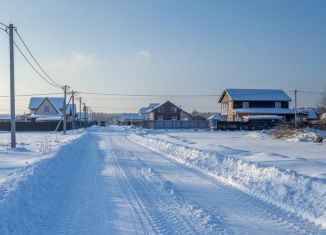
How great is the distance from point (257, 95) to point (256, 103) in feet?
5.56

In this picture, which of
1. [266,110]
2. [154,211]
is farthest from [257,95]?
[154,211]

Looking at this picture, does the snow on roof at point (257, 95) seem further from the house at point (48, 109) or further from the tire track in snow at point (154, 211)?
the tire track in snow at point (154, 211)

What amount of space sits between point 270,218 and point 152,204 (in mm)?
2576

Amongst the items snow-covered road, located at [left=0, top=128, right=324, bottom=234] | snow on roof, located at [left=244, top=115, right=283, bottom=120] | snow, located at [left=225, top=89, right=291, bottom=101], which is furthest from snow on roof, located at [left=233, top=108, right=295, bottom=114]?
snow-covered road, located at [left=0, top=128, right=324, bottom=234]

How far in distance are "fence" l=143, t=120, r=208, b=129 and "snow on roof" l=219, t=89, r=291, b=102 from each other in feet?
40.3

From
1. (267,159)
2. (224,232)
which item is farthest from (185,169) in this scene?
(224,232)

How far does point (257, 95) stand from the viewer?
8119 cm

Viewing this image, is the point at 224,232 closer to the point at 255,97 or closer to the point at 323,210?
the point at 323,210

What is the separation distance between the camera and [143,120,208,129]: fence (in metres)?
87.8

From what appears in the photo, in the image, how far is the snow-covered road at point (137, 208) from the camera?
7.09 meters

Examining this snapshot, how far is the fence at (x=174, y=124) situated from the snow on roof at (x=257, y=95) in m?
12.3

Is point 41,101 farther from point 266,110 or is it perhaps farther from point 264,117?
point 264,117

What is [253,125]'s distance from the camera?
69500 mm

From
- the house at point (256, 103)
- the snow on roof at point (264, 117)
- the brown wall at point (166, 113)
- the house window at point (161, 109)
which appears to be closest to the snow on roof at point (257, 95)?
the house at point (256, 103)
